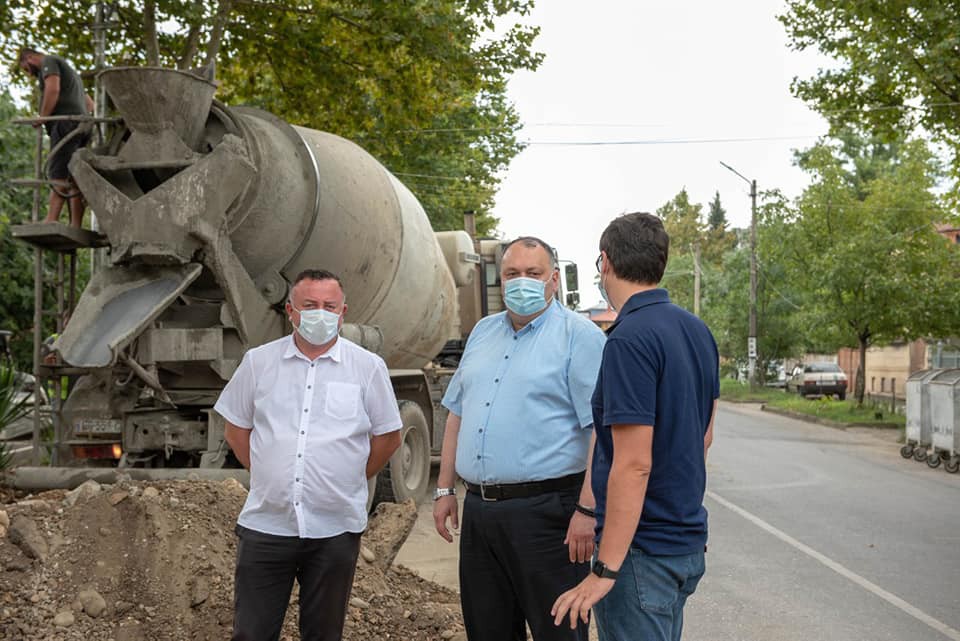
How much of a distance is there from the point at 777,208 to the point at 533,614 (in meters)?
32.4

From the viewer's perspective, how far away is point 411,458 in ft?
32.2

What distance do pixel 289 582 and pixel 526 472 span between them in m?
1.03

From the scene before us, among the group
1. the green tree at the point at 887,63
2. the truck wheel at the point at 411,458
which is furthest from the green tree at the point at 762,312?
the truck wheel at the point at 411,458

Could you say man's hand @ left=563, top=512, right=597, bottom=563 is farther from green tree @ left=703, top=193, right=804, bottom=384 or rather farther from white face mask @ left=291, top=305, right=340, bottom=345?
green tree @ left=703, top=193, right=804, bottom=384

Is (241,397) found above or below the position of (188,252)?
below

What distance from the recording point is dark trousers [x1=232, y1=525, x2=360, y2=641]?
3762 mm

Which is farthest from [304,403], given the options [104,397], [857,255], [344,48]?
[857,255]

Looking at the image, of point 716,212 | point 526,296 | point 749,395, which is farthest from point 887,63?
point 716,212

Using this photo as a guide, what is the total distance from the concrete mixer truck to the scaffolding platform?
42 cm

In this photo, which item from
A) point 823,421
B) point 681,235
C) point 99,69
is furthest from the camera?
point 681,235

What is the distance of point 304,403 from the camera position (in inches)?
151

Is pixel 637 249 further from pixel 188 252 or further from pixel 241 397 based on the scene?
pixel 188 252

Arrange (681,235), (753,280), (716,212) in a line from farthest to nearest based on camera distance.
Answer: (716,212) < (681,235) < (753,280)

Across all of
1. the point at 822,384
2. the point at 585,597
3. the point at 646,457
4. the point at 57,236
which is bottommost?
the point at 822,384
